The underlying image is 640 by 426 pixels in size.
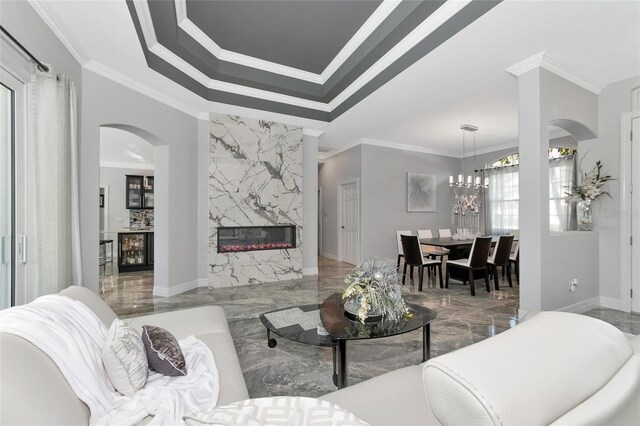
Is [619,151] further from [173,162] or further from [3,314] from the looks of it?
[173,162]

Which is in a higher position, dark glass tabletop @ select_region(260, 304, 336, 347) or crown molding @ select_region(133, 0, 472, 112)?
crown molding @ select_region(133, 0, 472, 112)

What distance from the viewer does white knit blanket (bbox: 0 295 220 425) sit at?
1014mm

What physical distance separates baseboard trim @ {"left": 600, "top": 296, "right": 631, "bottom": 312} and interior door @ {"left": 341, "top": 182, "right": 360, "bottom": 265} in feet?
13.6

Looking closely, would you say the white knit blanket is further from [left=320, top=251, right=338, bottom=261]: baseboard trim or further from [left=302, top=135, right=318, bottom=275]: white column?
[left=320, top=251, right=338, bottom=261]: baseboard trim

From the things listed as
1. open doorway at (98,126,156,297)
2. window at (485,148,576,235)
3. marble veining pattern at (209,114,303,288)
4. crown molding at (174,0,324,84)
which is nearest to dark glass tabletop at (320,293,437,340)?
marble veining pattern at (209,114,303,288)

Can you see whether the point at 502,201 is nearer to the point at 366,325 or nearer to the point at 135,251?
the point at 366,325

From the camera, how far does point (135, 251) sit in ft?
20.4

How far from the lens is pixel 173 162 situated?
441cm

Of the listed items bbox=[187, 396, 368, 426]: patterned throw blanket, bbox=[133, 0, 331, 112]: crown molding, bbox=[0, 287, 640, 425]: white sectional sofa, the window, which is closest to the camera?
bbox=[0, 287, 640, 425]: white sectional sofa

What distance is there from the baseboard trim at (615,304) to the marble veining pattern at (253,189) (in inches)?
176

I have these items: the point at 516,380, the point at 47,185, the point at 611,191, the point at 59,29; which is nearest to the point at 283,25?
the point at 59,29

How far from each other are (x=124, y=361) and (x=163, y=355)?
0.21m

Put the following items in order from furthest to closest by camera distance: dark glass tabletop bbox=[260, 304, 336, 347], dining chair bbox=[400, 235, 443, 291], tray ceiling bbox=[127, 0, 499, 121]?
dining chair bbox=[400, 235, 443, 291]
tray ceiling bbox=[127, 0, 499, 121]
dark glass tabletop bbox=[260, 304, 336, 347]

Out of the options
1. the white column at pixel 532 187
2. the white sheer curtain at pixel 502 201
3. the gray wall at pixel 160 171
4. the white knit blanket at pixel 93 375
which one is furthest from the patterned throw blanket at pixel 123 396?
the white sheer curtain at pixel 502 201
